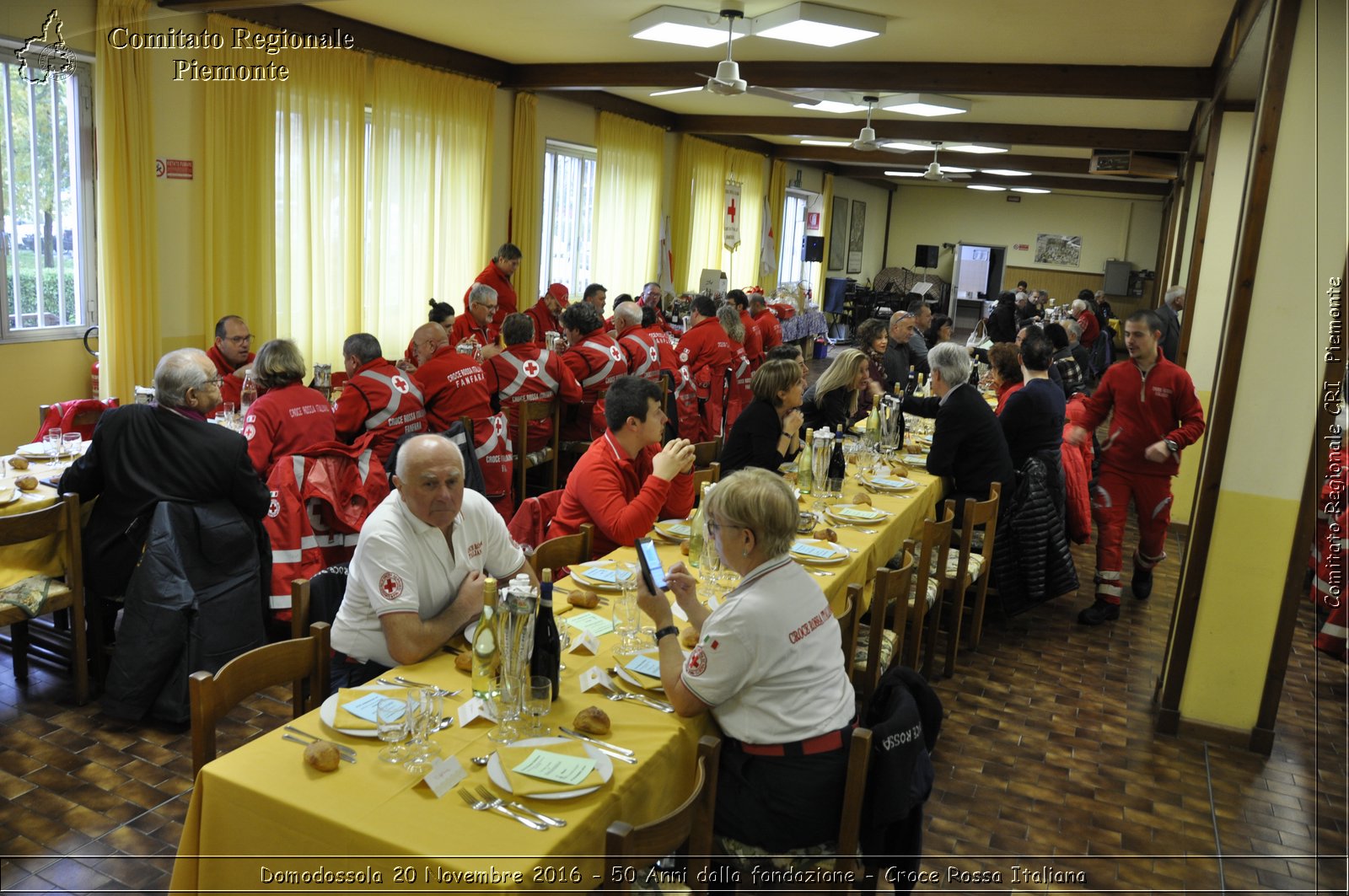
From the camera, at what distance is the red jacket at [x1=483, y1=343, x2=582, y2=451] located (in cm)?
596

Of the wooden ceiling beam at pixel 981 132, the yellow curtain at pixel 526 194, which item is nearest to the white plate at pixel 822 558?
the yellow curtain at pixel 526 194

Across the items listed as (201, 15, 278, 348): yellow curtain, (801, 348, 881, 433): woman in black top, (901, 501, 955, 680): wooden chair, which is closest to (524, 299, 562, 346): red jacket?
(201, 15, 278, 348): yellow curtain

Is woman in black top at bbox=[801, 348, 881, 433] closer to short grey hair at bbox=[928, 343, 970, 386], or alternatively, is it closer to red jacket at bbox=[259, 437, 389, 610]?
short grey hair at bbox=[928, 343, 970, 386]

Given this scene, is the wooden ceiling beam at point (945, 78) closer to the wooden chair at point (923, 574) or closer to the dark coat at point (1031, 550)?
the dark coat at point (1031, 550)

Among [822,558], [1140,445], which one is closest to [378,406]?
[822,558]

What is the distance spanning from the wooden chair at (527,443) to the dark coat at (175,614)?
2.45 meters

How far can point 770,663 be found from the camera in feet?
7.34

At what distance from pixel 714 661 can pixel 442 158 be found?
24.0 ft

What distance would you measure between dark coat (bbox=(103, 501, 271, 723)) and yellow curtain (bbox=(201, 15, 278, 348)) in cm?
349

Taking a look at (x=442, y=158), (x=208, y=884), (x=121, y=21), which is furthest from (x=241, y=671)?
(x=442, y=158)

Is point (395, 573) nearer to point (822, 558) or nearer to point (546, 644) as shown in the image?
point (546, 644)

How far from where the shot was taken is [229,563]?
12.1 feet

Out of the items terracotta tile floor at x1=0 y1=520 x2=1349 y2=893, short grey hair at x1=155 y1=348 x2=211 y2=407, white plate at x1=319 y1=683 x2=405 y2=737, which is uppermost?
short grey hair at x1=155 y1=348 x2=211 y2=407

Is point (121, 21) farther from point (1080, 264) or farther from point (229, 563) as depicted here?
point (1080, 264)
